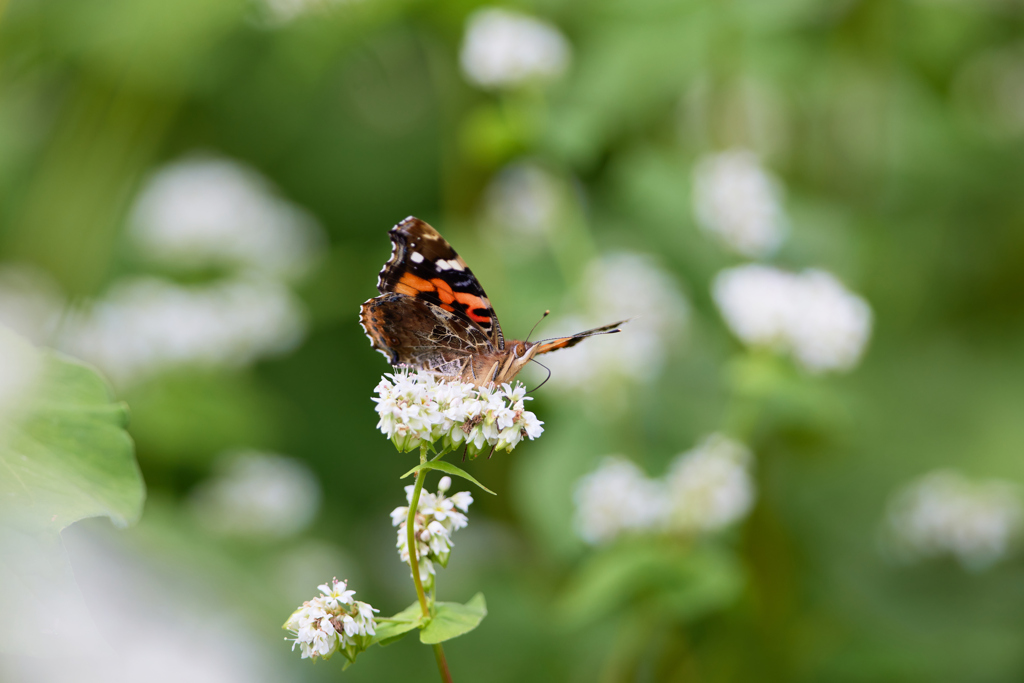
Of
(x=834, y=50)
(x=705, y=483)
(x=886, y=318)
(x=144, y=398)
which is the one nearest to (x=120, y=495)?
(x=705, y=483)

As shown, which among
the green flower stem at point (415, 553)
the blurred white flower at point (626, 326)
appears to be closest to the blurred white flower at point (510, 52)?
the blurred white flower at point (626, 326)

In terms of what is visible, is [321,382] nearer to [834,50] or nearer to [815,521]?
[815,521]

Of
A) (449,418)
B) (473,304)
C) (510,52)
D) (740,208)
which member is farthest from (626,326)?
(449,418)

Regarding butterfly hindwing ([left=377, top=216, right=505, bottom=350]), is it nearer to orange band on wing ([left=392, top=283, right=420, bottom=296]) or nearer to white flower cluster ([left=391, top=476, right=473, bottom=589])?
orange band on wing ([left=392, top=283, right=420, bottom=296])

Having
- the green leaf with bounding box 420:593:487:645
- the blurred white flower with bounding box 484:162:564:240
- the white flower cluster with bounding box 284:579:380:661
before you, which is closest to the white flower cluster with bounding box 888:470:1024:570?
the blurred white flower with bounding box 484:162:564:240

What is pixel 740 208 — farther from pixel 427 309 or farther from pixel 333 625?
pixel 333 625
